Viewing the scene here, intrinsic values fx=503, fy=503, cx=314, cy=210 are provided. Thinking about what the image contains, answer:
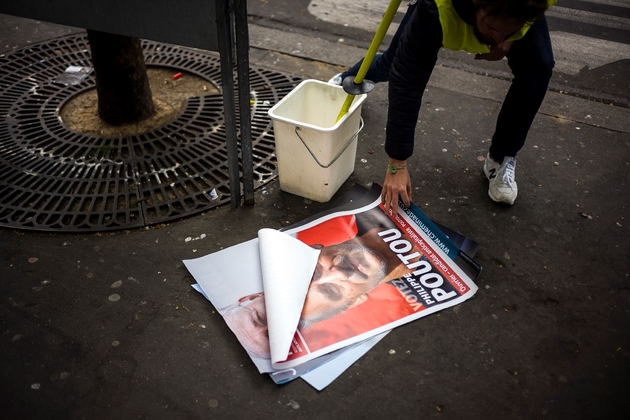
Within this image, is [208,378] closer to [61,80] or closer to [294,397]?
[294,397]

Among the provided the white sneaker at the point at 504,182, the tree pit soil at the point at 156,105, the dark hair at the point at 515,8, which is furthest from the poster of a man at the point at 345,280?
the tree pit soil at the point at 156,105

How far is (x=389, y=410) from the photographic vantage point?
3.58ft

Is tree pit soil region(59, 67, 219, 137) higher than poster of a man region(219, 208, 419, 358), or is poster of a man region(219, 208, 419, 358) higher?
tree pit soil region(59, 67, 219, 137)

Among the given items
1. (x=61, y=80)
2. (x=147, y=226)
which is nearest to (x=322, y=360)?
(x=147, y=226)

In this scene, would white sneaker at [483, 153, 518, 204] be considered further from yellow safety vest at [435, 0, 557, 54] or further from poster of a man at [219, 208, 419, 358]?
yellow safety vest at [435, 0, 557, 54]

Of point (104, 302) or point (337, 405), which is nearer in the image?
point (337, 405)

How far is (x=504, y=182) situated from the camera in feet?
5.35

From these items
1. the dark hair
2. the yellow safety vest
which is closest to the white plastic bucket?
the yellow safety vest

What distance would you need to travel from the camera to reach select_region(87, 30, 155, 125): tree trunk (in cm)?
180

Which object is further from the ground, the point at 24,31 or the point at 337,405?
the point at 24,31

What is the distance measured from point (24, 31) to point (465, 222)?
240 centimetres

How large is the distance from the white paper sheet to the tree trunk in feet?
2.97

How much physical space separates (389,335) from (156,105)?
4.58 ft

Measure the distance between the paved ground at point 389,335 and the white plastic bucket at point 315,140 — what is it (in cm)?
7
